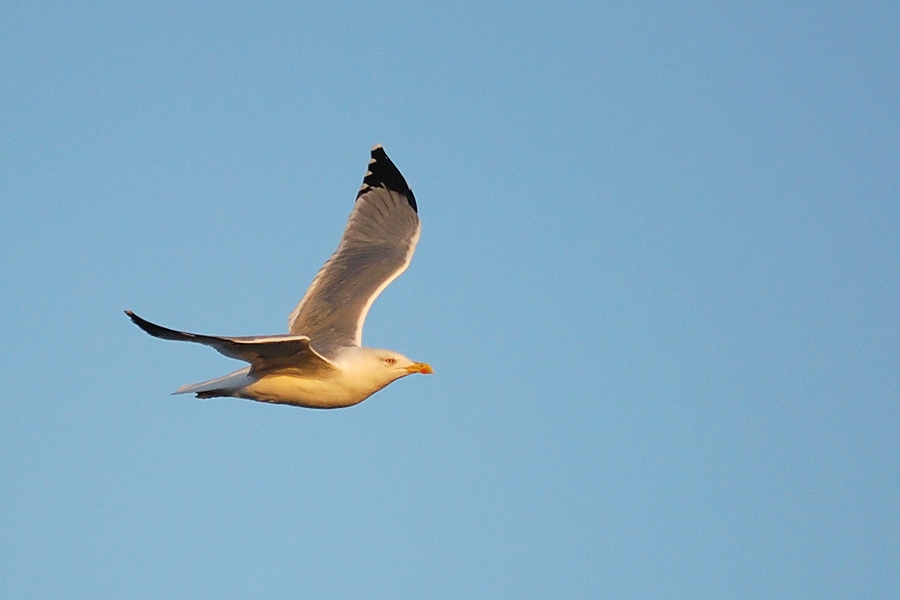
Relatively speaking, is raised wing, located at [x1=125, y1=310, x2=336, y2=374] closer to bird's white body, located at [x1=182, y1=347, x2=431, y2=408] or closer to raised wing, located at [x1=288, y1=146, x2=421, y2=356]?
bird's white body, located at [x1=182, y1=347, x2=431, y2=408]

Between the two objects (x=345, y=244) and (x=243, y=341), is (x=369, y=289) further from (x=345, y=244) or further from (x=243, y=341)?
(x=243, y=341)

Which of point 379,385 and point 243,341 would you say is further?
point 379,385

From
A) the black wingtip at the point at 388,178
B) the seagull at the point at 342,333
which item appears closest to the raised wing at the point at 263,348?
the seagull at the point at 342,333

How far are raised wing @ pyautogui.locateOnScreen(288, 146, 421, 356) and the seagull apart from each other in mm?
11

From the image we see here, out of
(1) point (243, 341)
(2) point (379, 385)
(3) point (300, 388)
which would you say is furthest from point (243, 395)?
(1) point (243, 341)

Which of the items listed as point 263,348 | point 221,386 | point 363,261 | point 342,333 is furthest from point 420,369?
point 363,261

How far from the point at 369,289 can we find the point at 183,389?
2503 millimetres

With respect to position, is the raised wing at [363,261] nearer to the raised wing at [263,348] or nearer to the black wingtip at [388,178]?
the black wingtip at [388,178]

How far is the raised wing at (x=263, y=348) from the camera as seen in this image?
842 cm

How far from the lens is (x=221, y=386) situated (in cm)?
1058

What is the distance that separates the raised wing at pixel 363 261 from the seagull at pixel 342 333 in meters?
0.01

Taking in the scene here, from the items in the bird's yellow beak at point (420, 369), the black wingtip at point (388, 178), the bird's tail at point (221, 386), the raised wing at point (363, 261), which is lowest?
the bird's tail at point (221, 386)

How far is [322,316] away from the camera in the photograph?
12078mm

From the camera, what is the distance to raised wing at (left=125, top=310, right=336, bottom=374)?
8.42 meters
